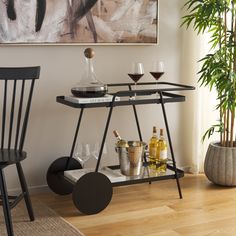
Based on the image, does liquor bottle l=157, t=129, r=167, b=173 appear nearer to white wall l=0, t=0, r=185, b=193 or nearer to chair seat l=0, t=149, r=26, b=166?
white wall l=0, t=0, r=185, b=193

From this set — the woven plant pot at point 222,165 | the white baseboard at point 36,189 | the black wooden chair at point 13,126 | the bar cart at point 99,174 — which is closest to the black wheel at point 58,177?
the bar cart at point 99,174

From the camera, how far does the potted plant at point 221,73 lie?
3.83 metres

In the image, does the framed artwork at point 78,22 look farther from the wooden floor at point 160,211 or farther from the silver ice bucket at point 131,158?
the wooden floor at point 160,211

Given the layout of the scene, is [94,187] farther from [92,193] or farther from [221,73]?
[221,73]

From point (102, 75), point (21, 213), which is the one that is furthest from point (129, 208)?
point (102, 75)

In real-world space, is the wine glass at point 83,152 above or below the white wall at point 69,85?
below

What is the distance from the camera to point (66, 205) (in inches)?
143

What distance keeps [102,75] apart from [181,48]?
725 mm

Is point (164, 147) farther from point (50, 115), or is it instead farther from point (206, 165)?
point (50, 115)

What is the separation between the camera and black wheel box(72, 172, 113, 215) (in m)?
3.37

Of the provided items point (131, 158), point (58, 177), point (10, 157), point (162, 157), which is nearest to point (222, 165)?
point (162, 157)

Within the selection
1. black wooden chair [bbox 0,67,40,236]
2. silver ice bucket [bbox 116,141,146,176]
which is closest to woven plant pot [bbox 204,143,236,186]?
silver ice bucket [bbox 116,141,146,176]

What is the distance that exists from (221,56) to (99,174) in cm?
126

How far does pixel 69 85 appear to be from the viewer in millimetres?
3861
